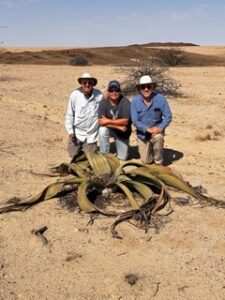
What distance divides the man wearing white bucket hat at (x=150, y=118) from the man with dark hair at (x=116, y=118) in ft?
0.89

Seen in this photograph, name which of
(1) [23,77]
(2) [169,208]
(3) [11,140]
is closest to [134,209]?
(2) [169,208]

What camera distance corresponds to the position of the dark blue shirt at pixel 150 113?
6750 mm

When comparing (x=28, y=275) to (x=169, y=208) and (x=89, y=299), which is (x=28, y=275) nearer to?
(x=89, y=299)

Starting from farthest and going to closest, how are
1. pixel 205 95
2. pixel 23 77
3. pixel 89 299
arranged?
pixel 23 77, pixel 205 95, pixel 89 299

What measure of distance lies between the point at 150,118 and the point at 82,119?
0.95 metres

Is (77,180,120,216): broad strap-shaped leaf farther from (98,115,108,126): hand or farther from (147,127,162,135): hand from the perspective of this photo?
(98,115,108,126): hand

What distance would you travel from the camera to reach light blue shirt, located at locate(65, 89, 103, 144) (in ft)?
23.5

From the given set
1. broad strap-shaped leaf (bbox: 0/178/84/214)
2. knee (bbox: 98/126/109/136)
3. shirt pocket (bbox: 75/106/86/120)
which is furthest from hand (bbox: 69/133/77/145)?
broad strap-shaped leaf (bbox: 0/178/84/214)

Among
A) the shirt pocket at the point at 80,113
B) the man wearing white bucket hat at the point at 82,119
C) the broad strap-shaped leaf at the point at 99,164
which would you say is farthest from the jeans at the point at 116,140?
the broad strap-shaped leaf at the point at 99,164

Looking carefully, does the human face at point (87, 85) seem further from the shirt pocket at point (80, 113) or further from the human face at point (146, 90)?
the human face at point (146, 90)

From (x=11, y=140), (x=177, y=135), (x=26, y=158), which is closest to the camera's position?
(x=26, y=158)

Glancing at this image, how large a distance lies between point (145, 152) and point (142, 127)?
0.35 metres

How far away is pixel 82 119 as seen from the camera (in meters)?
7.21

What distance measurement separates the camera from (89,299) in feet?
12.6
